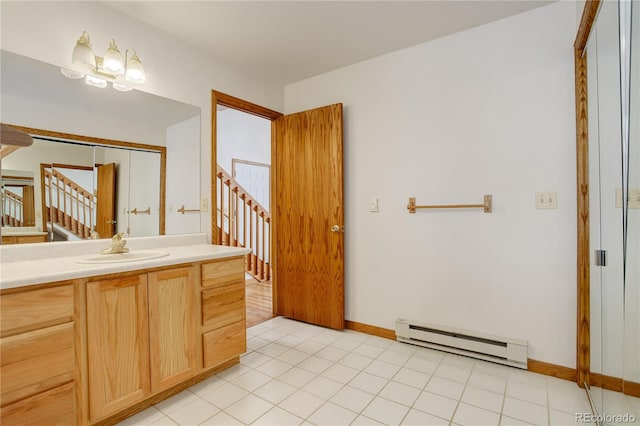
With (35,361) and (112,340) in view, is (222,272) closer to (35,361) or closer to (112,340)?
(112,340)

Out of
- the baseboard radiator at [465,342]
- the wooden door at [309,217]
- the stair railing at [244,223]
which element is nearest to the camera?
the baseboard radiator at [465,342]

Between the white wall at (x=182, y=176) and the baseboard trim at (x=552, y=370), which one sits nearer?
the baseboard trim at (x=552, y=370)

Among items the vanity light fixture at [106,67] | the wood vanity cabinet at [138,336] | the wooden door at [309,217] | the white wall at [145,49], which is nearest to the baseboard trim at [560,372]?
the wooden door at [309,217]

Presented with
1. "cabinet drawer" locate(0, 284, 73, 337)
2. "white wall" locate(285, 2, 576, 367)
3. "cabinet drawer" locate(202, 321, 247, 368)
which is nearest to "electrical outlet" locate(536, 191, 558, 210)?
"white wall" locate(285, 2, 576, 367)

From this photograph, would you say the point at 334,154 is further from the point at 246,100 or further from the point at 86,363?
the point at 86,363

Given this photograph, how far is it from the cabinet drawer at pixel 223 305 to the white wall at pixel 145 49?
0.63 meters

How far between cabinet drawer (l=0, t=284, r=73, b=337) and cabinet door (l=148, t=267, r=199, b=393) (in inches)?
14.4

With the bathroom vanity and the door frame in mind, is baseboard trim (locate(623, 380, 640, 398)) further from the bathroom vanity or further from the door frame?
the door frame

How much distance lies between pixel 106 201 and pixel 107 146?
35cm

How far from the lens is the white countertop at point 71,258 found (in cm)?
127

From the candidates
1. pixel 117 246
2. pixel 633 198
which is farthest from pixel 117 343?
pixel 633 198

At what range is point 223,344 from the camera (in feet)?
6.54

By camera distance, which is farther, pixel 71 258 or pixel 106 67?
pixel 106 67

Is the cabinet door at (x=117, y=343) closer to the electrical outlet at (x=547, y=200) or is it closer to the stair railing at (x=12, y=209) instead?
the stair railing at (x=12, y=209)
